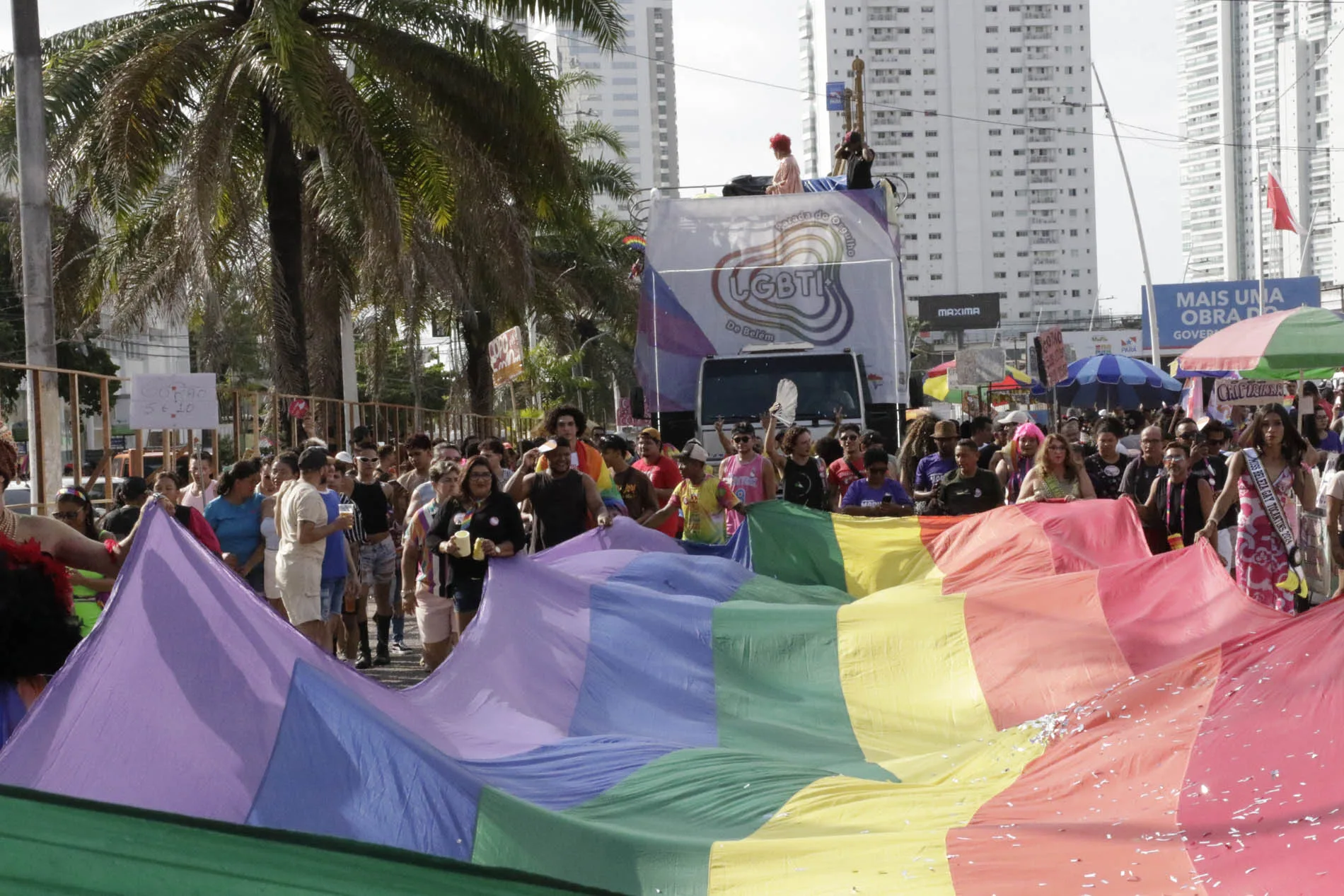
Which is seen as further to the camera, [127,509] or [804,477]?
[804,477]

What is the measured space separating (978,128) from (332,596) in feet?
601

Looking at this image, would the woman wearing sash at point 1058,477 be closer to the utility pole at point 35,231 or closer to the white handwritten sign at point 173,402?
the white handwritten sign at point 173,402

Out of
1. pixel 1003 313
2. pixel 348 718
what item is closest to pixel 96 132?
pixel 348 718

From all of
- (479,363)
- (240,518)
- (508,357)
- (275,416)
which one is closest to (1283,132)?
(479,363)

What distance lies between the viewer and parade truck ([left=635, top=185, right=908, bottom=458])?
1692 cm

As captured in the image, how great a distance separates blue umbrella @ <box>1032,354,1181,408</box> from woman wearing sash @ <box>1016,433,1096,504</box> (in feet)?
66.1

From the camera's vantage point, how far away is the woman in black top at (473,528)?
9141 millimetres

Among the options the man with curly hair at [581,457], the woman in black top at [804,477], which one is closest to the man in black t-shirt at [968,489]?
the woman in black top at [804,477]

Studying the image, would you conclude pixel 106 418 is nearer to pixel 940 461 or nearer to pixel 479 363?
pixel 940 461

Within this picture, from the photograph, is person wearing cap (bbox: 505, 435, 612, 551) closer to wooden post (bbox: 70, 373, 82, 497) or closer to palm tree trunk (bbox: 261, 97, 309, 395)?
wooden post (bbox: 70, 373, 82, 497)

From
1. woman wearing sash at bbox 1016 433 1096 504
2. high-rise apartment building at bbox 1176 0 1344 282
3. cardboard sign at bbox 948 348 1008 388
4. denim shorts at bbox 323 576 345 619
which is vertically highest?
high-rise apartment building at bbox 1176 0 1344 282

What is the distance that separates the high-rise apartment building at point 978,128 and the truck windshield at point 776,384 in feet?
551

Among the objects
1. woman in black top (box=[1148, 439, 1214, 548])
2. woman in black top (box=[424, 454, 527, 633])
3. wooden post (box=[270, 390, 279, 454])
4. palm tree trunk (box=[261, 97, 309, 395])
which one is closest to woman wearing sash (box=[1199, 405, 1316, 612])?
woman in black top (box=[1148, 439, 1214, 548])

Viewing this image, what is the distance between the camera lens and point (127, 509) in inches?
375
